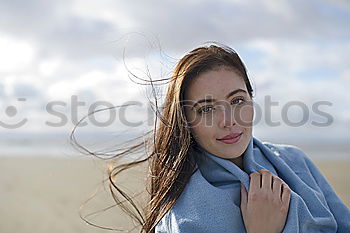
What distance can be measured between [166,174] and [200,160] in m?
0.19

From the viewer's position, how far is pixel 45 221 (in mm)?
6152

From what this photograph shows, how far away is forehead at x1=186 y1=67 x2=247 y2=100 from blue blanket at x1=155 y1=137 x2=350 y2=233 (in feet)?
1.02

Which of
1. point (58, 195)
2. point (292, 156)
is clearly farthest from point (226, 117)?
point (58, 195)

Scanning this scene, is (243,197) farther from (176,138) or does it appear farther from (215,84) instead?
(215,84)

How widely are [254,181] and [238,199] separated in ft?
0.39

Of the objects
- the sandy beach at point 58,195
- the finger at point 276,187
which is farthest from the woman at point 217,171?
the sandy beach at point 58,195

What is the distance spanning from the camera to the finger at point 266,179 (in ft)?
8.41

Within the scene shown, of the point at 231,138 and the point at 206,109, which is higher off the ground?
the point at 206,109

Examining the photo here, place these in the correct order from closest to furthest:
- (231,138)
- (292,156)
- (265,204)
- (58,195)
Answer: (265,204)
(231,138)
(292,156)
(58,195)

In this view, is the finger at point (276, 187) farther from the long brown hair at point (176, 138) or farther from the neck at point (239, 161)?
the long brown hair at point (176, 138)

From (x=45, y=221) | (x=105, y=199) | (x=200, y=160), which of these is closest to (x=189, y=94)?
(x=200, y=160)

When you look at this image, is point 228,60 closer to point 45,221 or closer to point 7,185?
point 45,221

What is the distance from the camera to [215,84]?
2594 mm

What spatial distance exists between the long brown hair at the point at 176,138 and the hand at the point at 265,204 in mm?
319
